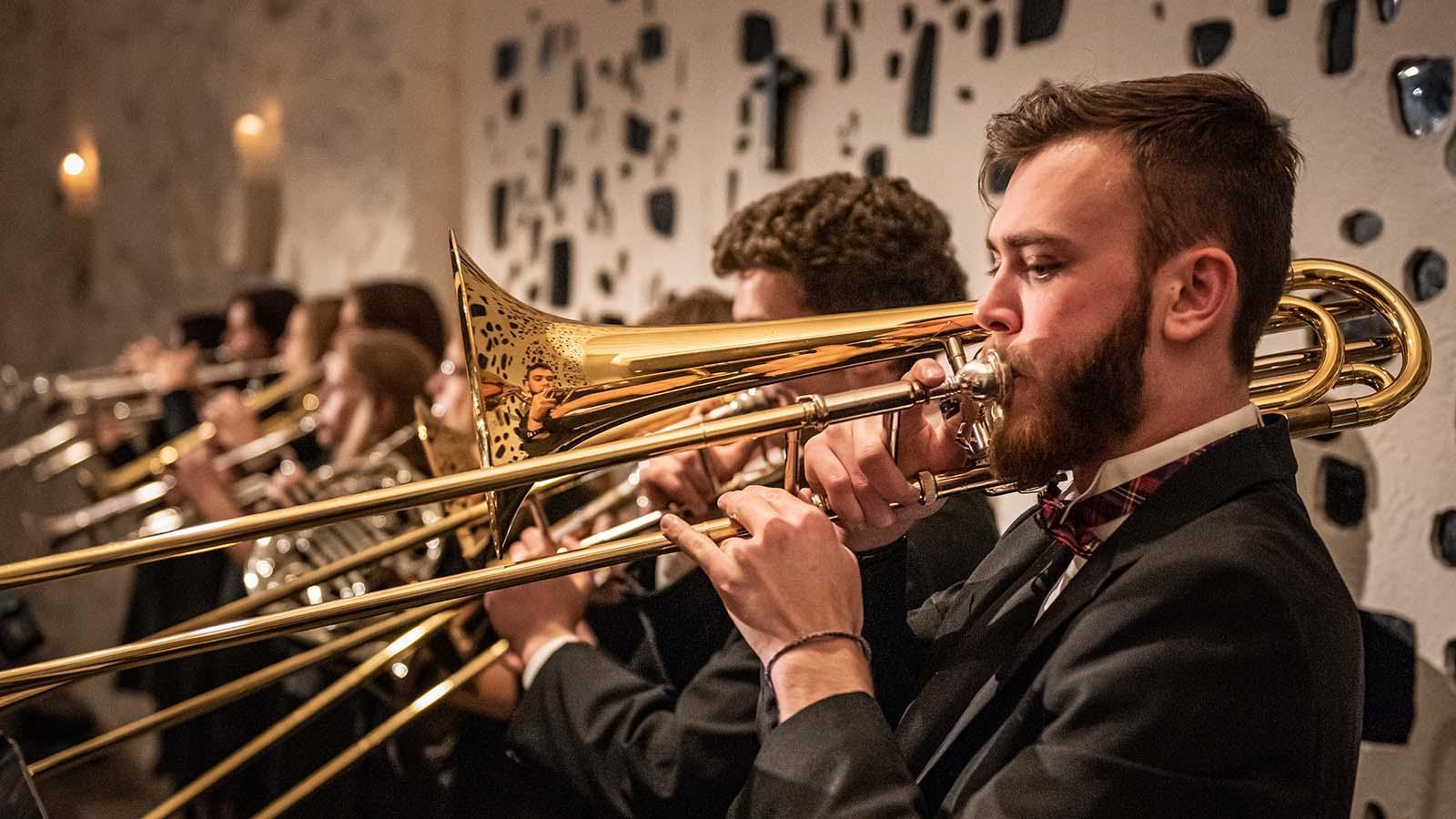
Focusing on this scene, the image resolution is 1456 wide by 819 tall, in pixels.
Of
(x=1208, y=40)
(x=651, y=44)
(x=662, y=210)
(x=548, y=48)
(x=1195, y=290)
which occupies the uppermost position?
(x=548, y=48)

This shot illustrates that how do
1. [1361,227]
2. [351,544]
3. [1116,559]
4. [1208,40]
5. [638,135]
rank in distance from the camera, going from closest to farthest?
1. [1116,559]
2. [1361,227]
3. [1208,40]
4. [351,544]
5. [638,135]

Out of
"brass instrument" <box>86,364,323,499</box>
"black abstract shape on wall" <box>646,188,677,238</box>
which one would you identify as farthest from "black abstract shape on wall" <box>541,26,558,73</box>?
"brass instrument" <box>86,364,323,499</box>

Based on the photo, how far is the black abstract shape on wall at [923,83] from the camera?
3.05 m

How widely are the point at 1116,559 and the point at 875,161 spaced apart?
1940mm

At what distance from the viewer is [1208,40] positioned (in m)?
2.44

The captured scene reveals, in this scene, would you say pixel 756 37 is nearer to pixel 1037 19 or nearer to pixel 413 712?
pixel 1037 19

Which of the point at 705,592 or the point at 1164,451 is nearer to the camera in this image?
the point at 1164,451

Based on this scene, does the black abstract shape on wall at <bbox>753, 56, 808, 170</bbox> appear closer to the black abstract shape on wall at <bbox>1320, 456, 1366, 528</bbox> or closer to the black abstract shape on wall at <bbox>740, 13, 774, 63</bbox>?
the black abstract shape on wall at <bbox>740, 13, 774, 63</bbox>

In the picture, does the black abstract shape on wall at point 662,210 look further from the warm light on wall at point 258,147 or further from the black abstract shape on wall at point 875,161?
the warm light on wall at point 258,147

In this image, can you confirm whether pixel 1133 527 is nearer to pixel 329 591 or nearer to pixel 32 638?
pixel 329 591

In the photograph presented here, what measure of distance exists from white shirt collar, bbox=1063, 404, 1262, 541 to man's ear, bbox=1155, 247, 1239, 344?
A: 0.33ft

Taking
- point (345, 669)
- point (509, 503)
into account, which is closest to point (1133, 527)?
point (509, 503)

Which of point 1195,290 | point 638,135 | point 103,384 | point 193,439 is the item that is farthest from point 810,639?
point 103,384

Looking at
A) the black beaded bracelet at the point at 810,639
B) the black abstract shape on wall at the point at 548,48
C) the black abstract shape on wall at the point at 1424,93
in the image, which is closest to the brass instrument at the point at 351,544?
the black beaded bracelet at the point at 810,639
